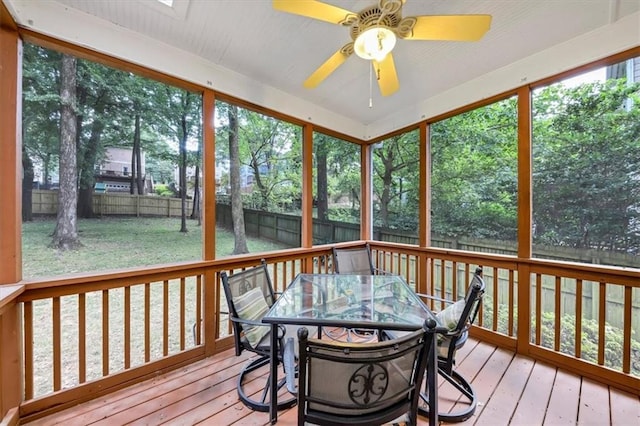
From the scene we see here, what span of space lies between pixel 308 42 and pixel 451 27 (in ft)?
3.96

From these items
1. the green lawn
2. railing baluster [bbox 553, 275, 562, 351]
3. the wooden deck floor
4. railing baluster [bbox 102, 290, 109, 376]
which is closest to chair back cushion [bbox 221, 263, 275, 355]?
the wooden deck floor

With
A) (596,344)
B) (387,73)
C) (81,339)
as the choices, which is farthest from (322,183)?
(596,344)

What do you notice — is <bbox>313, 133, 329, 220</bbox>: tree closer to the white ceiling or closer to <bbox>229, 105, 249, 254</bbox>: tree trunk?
the white ceiling

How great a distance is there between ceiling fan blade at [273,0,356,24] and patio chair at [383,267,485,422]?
1.83 meters

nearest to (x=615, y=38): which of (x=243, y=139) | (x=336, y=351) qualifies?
(x=336, y=351)

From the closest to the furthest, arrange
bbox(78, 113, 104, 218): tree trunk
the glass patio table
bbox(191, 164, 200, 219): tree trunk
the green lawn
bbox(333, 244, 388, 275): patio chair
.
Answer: the glass patio table
the green lawn
bbox(78, 113, 104, 218): tree trunk
bbox(191, 164, 200, 219): tree trunk
bbox(333, 244, 388, 275): patio chair

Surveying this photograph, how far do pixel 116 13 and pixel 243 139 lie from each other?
1.62 meters

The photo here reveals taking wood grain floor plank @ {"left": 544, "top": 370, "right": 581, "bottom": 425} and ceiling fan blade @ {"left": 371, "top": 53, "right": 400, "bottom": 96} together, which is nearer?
wood grain floor plank @ {"left": 544, "top": 370, "right": 581, "bottom": 425}

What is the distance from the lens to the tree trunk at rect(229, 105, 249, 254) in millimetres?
3215

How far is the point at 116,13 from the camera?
1.90 m

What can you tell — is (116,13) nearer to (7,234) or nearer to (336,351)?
(7,234)

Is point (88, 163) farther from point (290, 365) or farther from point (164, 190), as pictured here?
point (290, 365)

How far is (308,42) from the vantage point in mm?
2244

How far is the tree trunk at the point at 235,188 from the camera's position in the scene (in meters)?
3.21
